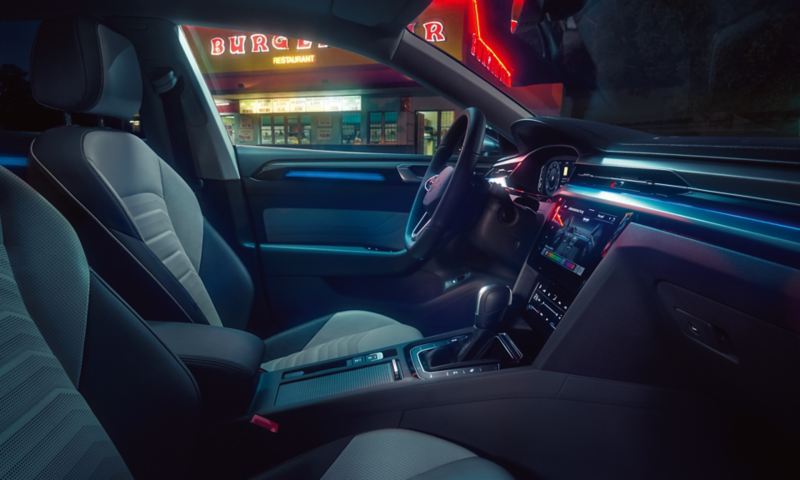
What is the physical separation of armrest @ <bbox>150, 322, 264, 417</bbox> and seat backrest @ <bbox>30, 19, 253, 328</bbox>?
0.14 metres

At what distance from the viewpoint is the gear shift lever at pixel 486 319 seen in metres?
1.17

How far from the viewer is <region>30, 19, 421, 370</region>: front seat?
119cm

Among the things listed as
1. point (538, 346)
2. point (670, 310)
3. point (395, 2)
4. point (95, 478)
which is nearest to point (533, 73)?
point (395, 2)

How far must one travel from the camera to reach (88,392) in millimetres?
718

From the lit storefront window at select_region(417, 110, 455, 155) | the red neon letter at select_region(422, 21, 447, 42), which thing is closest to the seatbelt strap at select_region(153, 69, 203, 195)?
the lit storefront window at select_region(417, 110, 455, 155)

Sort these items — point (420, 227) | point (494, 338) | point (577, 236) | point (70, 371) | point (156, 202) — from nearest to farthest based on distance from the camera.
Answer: point (70, 371)
point (577, 236)
point (494, 338)
point (156, 202)
point (420, 227)

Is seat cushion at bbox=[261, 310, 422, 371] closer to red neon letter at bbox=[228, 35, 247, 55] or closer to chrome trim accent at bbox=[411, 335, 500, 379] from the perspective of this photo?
chrome trim accent at bbox=[411, 335, 500, 379]

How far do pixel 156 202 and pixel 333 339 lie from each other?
69cm

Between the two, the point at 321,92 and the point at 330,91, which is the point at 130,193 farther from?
the point at 321,92

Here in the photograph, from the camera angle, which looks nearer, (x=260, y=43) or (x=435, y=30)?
(x=260, y=43)

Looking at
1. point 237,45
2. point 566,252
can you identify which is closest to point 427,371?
point 566,252

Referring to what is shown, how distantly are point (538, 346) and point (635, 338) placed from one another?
0.24 metres

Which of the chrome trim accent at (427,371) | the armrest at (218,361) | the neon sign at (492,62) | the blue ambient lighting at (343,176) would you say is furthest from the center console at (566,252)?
the blue ambient lighting at (343,176)

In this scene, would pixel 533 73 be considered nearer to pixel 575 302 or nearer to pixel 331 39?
pixel 331 39
